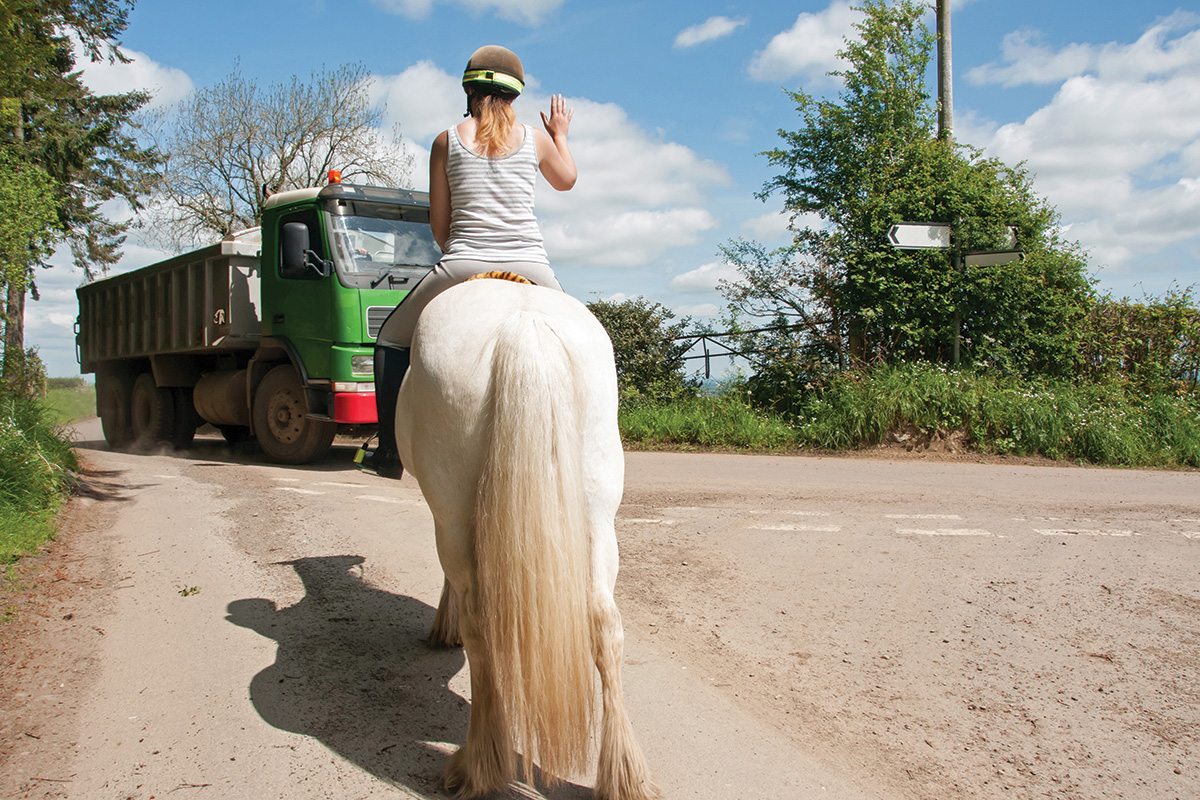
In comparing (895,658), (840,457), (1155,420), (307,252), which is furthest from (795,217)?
(895,658)

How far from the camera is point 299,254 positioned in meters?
8.47

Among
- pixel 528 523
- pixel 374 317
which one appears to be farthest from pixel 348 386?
pixel 528 523

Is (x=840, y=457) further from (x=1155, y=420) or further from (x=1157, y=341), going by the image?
(x=1157, y=341)

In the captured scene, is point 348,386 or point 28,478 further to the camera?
point 348,386

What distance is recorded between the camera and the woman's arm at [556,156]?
309 centimetres

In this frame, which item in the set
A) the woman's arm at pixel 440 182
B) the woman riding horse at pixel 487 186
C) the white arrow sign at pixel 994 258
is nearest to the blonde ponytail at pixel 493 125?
the woman riding horse at pixel 487 186

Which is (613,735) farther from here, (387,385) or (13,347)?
(13,347)

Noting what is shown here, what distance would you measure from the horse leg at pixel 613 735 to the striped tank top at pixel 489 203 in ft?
4.52

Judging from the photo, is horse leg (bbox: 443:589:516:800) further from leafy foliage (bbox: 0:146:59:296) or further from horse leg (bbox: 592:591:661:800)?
leafy foliage (bbox: 0:146:59:296)

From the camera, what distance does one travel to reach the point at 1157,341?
11.8 m

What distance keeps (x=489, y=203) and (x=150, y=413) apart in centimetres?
1203

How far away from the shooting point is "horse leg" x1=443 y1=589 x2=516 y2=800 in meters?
2.29

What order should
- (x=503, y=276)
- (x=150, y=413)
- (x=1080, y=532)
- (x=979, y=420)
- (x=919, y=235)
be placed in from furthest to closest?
(x=150, y=413)
(x=919, y=235)
(x=979, y=420)
(x=1080, y=532)
(x=503, y=276)

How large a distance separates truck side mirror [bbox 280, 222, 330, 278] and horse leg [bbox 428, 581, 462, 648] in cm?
606
